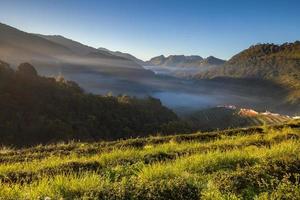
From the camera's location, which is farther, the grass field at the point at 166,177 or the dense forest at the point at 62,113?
the dense forest at the point at 62,113

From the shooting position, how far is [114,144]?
20.8 m

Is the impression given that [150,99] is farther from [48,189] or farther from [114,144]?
[48,189]

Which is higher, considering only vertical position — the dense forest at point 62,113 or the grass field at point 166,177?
the grass field at point 166,177

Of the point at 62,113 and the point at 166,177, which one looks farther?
the point at 62,113

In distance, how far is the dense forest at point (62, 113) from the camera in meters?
83.8

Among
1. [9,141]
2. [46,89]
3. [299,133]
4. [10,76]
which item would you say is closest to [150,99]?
[46,89]

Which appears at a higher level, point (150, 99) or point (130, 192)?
point (130, 192)

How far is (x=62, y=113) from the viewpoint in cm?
9869

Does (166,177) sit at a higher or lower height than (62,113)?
higher

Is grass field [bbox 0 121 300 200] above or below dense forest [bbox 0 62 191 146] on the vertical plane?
above

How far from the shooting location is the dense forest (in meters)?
83.8

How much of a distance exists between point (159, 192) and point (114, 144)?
12741 millimetres

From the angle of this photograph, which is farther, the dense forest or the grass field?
the dense forest

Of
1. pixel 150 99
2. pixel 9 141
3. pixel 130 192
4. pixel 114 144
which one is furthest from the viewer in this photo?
pixel 150 99
